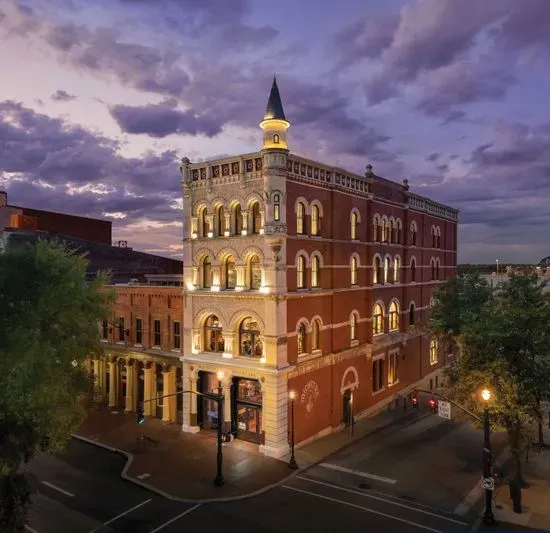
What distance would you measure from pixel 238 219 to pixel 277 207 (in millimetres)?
3201

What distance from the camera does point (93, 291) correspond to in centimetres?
2080

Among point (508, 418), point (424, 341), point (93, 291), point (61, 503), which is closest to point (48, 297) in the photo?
point (93, 291)

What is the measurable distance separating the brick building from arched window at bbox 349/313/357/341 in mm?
72

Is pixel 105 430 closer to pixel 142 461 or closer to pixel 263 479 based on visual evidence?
pixel 142 461

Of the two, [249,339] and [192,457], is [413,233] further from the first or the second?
[192,457]

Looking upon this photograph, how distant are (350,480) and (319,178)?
1787 centimetres

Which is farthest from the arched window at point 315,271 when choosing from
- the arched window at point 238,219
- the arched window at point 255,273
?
the arched window at point 238,219

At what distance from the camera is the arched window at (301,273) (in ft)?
104

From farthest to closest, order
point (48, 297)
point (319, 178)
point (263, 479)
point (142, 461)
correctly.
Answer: point (319, 178)
point (142, 461)
point (263, 479)
point (48, 297)

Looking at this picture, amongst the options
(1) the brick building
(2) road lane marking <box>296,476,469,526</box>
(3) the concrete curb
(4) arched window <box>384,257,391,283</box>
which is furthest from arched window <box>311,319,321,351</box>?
(4) arched window <box>384,257,391,283</box>

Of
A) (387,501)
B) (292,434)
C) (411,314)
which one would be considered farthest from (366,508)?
(411,314)

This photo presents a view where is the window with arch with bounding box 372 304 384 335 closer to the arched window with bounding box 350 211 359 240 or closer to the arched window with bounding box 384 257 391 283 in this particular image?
the arched window with bounding box 384 257 391 283

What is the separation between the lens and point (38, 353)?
1770 cm

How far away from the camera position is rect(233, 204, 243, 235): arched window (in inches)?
1250
